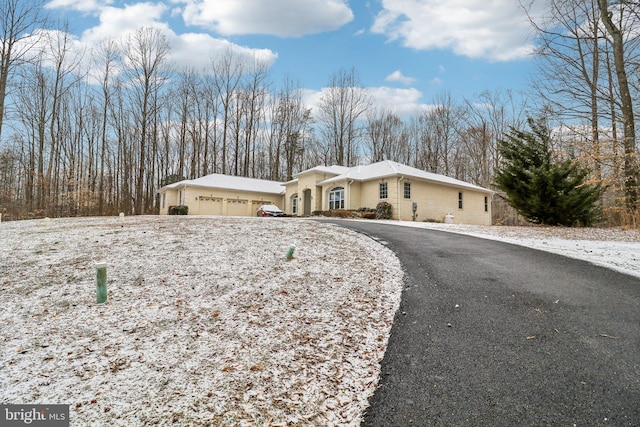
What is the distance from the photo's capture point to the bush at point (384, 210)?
18.1 metres

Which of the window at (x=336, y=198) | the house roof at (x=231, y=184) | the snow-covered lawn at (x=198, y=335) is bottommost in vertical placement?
the snow-covered lawn at (x=198, y=335)

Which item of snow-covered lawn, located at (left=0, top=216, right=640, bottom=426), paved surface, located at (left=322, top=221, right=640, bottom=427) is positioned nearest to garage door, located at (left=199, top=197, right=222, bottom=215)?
snow-covered lawn, located at (left=0, top=216, right=640, bottom=426)

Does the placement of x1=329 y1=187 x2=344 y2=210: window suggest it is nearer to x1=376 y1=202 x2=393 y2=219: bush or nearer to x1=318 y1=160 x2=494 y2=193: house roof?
x1=318 y1=160 x2=494 y2=193: house roof

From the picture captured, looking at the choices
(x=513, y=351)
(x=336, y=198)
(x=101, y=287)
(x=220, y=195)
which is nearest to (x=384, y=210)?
(x=336, y=198)

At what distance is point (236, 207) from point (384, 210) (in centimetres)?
1302

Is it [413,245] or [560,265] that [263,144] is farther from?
[560,265]

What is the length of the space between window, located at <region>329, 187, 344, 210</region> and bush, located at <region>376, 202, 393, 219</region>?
3093 mm

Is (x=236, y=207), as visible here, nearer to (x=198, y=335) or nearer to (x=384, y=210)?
(x=384, y=210)

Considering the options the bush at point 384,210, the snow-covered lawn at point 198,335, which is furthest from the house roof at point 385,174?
the snow-covered lawn at point 198,335

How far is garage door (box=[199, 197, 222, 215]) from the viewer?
937 inches

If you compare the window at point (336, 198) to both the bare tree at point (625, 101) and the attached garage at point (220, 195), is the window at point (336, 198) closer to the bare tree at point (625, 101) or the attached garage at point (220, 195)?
the attached garage at point (220, 195)

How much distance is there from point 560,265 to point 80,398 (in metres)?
7.28

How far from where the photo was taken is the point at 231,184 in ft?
82.7

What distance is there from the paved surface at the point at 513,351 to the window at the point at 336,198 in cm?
1555
